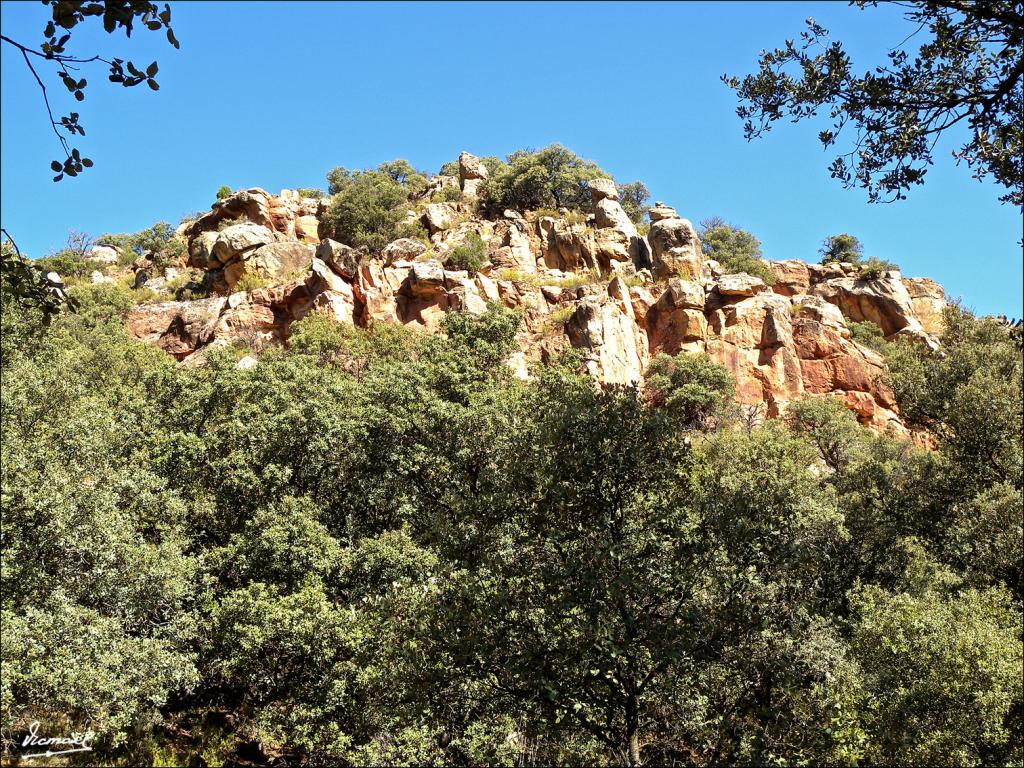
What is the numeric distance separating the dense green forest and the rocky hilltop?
51.5ft

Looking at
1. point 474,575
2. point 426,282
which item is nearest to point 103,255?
point 426,282

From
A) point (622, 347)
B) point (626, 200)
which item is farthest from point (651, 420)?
point (626, 200)

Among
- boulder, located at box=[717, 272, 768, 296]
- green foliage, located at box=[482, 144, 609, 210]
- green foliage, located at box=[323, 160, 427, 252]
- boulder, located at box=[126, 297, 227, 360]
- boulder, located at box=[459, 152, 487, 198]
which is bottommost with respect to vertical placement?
boulder, located at box=[126, 297, 227, 360]

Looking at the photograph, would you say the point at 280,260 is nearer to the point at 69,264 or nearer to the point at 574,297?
the point at 69,264

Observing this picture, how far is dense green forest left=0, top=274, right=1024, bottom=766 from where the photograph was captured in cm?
1075

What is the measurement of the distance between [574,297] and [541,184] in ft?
50.8

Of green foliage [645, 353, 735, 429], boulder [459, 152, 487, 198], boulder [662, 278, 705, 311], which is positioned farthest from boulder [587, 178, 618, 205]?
green foliage [645, 353, 735, 429]

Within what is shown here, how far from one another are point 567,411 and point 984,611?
1313 centimetres

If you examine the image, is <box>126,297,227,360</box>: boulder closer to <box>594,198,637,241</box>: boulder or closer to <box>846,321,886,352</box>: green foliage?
<box>594,198,637,241</box>: boulder

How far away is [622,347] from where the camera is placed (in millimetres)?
46500

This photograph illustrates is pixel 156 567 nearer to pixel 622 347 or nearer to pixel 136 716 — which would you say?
pixel 136 716

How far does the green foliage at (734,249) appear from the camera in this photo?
58.2 meters

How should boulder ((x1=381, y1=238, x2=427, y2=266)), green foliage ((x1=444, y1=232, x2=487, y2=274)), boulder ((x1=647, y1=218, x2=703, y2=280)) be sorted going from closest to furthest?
green foliage ((x1=444, y1=232, x2=487, y2=274)), boulder ((x1=381, y1=238, x2=427, y2=266)), boulder ((x1=647, y1=218, x2=703, y2=280))

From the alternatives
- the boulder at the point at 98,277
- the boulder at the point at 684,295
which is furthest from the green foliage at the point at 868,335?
the boulder at the point at 98,277
